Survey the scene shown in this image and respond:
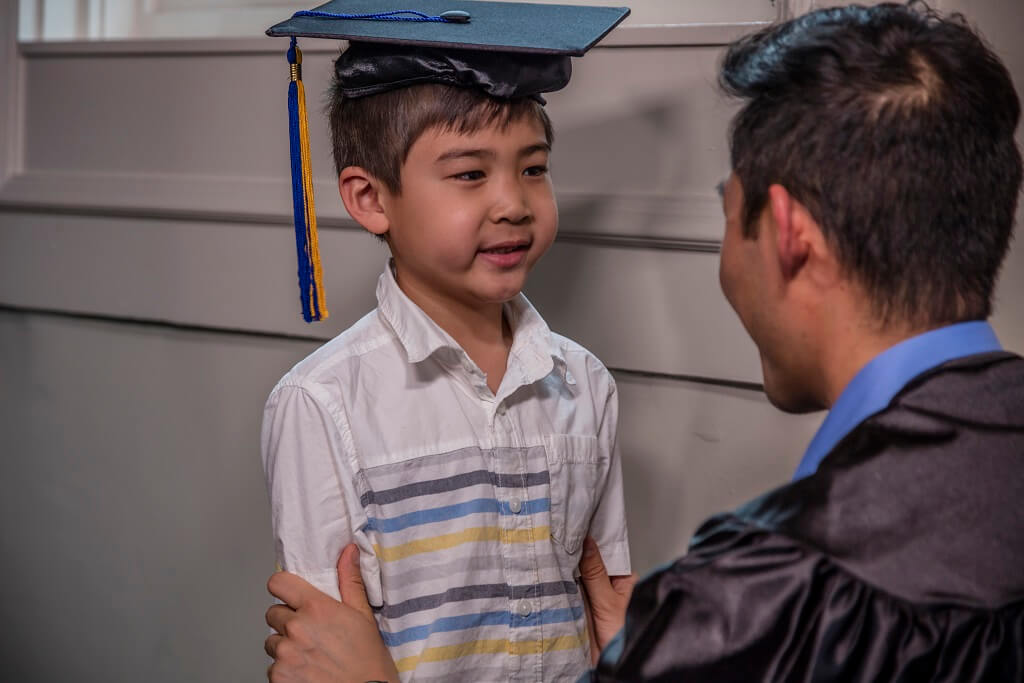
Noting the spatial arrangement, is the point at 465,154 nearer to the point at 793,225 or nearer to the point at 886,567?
the point at 793,225

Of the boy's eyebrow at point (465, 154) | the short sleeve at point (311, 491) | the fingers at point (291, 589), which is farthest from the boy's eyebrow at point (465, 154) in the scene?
the fingers at point (291, 589)

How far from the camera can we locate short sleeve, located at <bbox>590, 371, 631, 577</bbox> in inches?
61.6

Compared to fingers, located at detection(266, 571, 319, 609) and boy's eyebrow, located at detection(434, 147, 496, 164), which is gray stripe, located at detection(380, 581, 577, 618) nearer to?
fingers, located at detection(266, 571, 319, 609)

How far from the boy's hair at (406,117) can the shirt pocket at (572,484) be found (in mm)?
398

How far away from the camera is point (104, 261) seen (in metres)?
2.34

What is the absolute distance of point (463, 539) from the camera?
1.38 meters

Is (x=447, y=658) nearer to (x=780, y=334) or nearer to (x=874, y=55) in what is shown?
(x=780, y=334)

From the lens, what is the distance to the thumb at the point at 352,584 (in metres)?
1.33

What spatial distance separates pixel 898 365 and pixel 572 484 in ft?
1.91

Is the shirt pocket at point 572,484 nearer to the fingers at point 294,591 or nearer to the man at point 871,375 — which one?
the fingers at point 294,591

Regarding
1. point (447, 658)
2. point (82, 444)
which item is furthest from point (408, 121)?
point (82, 444)

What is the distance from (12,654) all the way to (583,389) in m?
1.74

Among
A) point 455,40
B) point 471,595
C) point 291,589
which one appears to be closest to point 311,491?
point 291,589

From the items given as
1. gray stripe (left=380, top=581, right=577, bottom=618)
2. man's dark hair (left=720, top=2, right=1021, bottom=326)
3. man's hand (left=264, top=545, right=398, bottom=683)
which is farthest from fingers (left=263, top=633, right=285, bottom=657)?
man's dark hair (left=720, top=2, right=1021, bottom=326)
